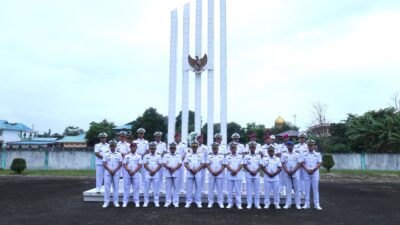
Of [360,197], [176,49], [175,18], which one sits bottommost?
[360,197]

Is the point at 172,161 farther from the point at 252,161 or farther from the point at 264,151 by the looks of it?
the point at 264,151

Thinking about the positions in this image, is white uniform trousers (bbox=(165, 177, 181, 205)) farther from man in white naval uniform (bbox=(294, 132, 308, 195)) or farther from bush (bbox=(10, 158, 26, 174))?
bush (bbox=(10, 158, 26, 174))

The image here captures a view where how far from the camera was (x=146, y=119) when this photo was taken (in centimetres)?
3553

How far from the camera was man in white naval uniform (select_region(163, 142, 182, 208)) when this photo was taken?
7.55 m

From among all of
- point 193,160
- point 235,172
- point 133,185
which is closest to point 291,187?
point 235,172

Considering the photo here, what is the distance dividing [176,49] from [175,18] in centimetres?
105

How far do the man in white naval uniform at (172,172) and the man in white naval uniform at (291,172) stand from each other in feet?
8.09

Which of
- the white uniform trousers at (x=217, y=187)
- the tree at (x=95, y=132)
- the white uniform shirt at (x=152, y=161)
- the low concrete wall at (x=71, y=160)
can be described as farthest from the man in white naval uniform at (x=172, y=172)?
the tree at (x=95, y=132)

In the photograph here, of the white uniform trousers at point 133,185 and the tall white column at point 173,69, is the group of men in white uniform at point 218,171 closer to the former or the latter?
the white uniform trousers at point 133,185

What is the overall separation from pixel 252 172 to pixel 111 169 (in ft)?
10.5

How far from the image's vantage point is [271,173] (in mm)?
7418

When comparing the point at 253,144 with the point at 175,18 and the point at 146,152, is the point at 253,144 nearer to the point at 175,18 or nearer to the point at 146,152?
the point at 146,152

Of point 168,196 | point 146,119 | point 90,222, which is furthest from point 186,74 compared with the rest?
point 146,119

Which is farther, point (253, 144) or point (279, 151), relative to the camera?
point (279, 151)
